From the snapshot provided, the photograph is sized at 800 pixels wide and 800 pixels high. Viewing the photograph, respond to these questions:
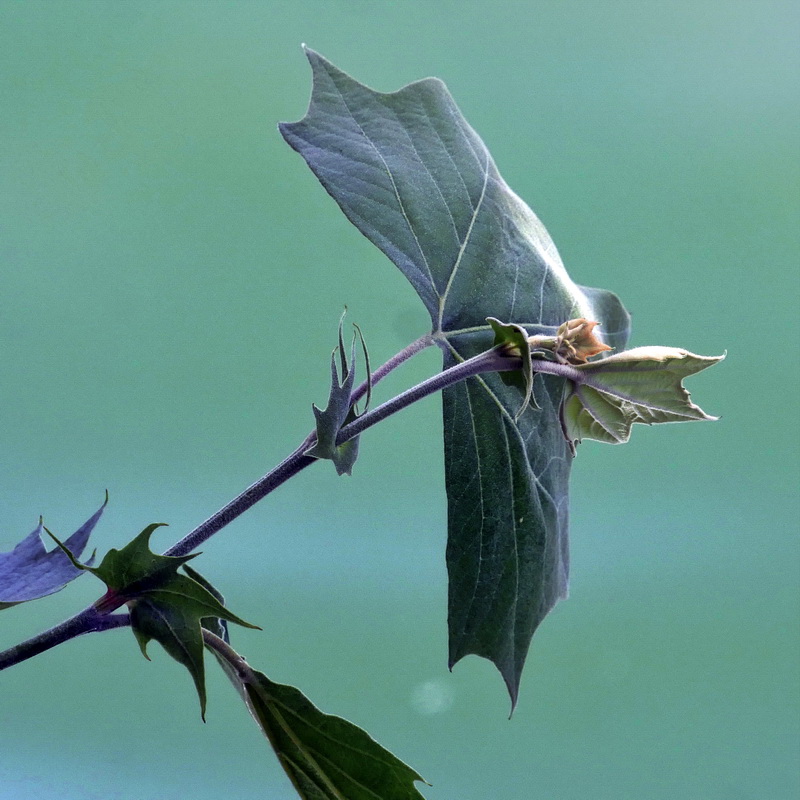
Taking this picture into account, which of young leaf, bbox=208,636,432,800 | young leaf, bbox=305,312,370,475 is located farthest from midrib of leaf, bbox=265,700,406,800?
young leaf, bbox=305,312,370,475

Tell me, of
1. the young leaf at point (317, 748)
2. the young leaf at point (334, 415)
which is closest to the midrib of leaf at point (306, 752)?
the young leaf at point (317, 748)

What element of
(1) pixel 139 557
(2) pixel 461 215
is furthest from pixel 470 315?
(1) pixel 139 557

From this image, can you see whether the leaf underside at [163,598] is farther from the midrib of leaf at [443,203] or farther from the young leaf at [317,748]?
the midrib of leaf at [443,203]

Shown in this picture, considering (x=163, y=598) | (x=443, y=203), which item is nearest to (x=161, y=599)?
(x=163, y=598)

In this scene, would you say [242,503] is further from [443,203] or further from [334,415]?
[443,203]

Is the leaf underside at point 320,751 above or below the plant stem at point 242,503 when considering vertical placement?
below

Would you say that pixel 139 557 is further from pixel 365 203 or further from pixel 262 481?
pixel 365 203
